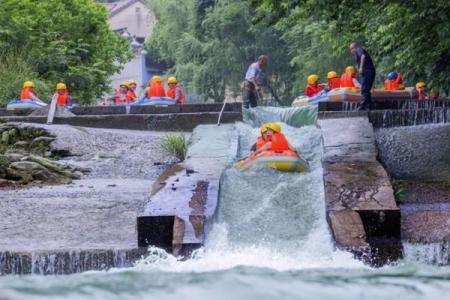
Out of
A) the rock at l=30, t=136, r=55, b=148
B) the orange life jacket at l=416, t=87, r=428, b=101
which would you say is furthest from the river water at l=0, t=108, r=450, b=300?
the orange life jacket at l=416, t=87, r=428, b=101

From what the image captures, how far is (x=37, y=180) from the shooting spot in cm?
1644

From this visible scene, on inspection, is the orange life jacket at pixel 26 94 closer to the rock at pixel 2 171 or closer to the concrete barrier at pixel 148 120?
the concrete barrier at pixel 148 120

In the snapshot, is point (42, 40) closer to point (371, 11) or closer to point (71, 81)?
point (71, 81)

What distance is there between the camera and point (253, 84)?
79.6 ft

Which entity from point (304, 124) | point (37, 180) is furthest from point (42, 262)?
point (304, 124)

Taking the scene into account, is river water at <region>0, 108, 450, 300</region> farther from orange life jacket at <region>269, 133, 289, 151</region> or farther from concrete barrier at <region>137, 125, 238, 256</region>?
orange life jacket at <region>269, 133, 289, 151</region>

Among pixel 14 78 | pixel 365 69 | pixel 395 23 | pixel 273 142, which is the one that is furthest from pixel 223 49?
pixel 273 142

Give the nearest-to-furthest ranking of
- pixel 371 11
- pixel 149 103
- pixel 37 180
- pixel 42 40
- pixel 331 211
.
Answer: pixel 331 211
pixel 37 180
pixel 371 11
pixel 149 103
pixel 42 40

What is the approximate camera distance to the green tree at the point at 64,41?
3409 centimetres

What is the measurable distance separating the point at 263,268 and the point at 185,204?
8.92 ft

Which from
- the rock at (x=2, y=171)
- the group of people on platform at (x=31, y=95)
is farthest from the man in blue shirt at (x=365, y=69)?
the group of people on platform at (x=31, y=95)

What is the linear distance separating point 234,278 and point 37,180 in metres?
8.46

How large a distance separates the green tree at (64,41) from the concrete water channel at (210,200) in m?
15.1

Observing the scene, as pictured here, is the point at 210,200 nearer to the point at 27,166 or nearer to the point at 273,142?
the point at 273,142
